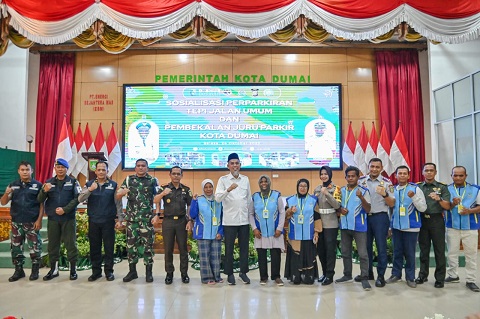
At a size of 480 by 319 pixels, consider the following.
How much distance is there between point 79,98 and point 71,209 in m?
4.80

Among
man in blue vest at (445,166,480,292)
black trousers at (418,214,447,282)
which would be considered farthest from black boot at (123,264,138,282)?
man in blue vest at (445,166,480,292)

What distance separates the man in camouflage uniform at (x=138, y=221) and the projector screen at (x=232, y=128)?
368 centimetres

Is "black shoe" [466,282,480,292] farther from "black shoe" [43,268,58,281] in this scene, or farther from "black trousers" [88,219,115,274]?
"black shoe" [43,268,58,281]

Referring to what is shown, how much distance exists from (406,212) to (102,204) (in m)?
3.38

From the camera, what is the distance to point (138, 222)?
13.5ft

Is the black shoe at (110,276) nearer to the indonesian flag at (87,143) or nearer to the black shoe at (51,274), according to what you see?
the black shoe at (51,274)

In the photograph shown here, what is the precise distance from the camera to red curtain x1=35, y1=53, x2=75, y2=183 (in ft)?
26.1

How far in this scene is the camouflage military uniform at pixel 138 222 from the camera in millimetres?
4102

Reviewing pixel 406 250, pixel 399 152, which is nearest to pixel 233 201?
pixel 406 250

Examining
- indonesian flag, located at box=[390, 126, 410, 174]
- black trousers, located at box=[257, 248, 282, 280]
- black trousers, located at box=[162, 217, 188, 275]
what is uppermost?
A: indonesian flag, located at box=[390, 126, 410, 174]

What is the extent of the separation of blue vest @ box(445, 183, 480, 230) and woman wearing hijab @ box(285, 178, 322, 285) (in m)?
1.45

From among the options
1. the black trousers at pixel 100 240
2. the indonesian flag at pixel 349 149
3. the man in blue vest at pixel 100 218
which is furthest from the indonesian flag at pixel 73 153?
the indonesian flag at pixel 349 149

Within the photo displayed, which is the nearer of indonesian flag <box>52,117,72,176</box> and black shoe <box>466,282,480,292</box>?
black shoe <box>466,282,480,292</box>

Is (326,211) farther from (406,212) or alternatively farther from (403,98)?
(403,98)
